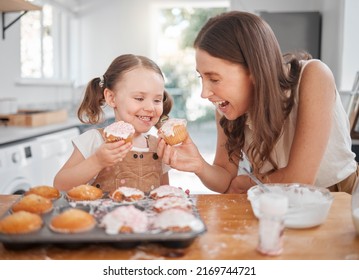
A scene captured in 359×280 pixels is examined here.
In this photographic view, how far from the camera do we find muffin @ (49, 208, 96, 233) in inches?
28.5

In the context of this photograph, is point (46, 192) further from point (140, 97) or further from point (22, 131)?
point (22, 131)

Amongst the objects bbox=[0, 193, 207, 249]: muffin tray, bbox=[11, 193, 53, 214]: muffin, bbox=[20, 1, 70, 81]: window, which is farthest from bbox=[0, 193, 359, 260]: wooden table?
bbox=[20, 1, 70, 81]: window

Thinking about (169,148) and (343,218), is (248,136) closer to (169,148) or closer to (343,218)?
(169,148)

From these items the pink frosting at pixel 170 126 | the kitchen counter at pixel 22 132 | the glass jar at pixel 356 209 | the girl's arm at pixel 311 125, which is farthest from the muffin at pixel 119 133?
the kitchen counter at pixel 22 132

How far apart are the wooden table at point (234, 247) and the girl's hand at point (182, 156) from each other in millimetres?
383

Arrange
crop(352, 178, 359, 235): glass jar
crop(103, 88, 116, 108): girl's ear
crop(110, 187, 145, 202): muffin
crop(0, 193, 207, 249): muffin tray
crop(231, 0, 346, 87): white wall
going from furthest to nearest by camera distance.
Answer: crop(231, 0, 346, 87): white wall < crop(103, 88, 116, 108): girl's ear < crop(110, 187, 145, 202): muffin < crop(352, 178, 359, 235): glass jar < crop(0, 193, 207, 249): muffin tray

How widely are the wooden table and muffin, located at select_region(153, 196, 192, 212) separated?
5 centimetres

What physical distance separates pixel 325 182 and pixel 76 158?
0.85 metres

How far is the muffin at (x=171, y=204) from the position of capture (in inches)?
33.2

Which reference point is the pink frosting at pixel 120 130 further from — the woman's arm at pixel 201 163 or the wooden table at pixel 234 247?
the wooden table at pixel 234 247

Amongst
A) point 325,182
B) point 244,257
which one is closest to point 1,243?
point 244,257

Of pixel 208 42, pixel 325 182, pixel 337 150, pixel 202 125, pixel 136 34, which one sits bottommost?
pixel 202 125

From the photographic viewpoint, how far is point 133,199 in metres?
0.94

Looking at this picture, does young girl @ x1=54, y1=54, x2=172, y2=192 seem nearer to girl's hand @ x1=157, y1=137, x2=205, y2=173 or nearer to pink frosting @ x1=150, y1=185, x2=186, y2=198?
girl's hand @ x1=157, y1=137, x2=205, y2=173
